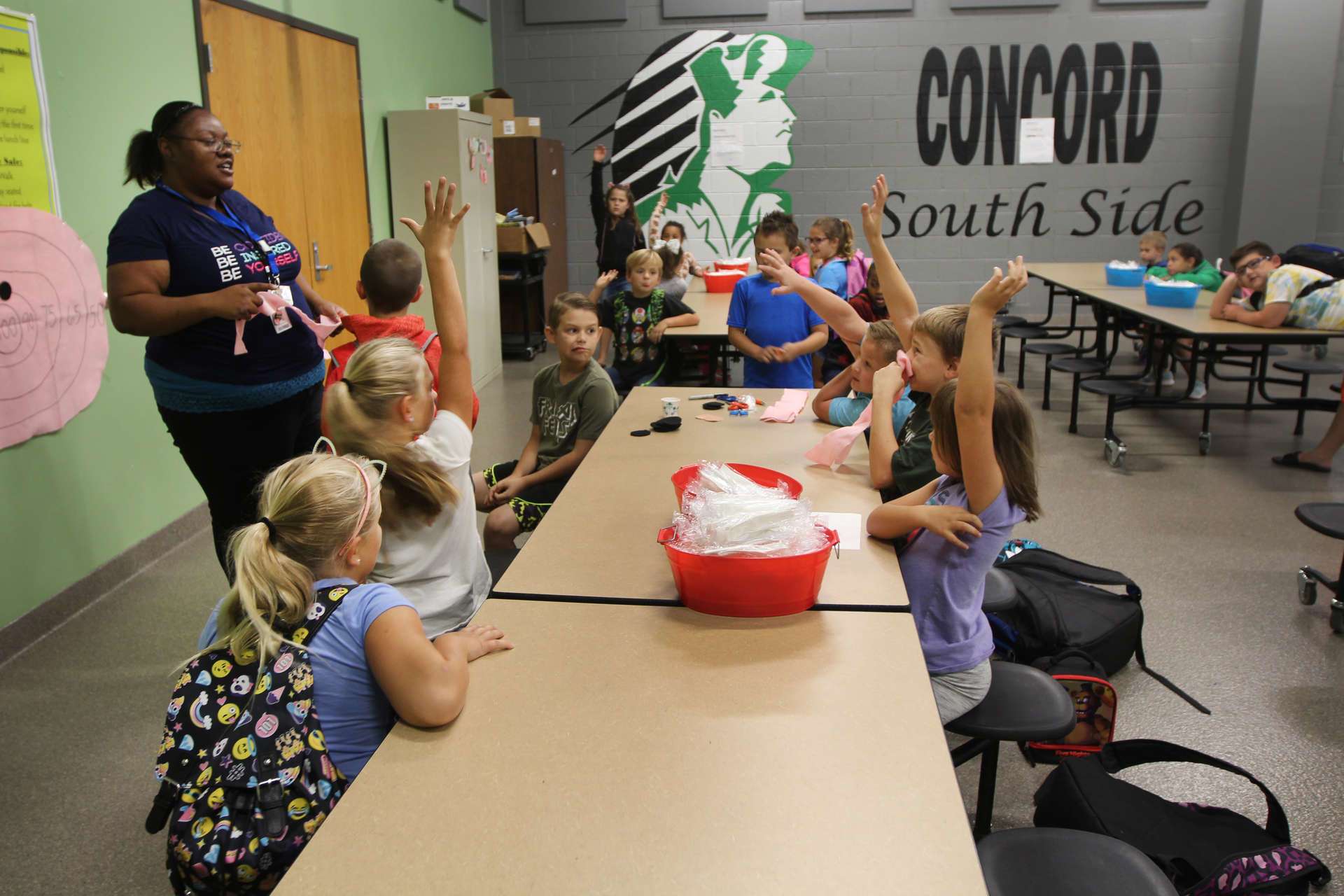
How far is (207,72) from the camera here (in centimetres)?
406

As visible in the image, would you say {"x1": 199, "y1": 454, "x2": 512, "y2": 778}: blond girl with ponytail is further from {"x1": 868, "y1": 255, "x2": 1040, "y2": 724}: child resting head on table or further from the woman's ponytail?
the woman's ponytail

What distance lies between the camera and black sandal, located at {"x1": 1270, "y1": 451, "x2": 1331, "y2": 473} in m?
4.74

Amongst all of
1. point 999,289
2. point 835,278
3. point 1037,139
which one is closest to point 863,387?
point 999,289

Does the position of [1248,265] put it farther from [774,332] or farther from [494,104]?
[494,104]

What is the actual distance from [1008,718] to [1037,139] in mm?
7932

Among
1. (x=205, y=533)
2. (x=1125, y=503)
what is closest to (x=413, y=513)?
(x=205, y=533)

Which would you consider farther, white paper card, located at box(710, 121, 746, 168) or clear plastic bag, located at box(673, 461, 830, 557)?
white paper card, located at box(710, 121, 746, 168)

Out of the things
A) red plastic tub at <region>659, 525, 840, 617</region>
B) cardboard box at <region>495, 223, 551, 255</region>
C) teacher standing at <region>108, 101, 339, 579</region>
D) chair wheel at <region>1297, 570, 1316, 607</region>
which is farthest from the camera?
cardboard box at <region>495, 223, 551, 255</region>

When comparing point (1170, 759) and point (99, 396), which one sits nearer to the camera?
point (1170, 759)

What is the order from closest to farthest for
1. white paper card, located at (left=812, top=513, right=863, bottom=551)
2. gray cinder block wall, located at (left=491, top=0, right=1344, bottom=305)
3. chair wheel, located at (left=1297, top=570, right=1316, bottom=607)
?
white paper card, located at (left=812, top=513, right=863, bottom=551) → chair wheel, located at (left=1297, top=570, right=1316, bottom=607) → gray cinder block wall, located at (left=491, top=0, right=1344, bottom=305)

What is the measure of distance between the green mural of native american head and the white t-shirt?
726cm

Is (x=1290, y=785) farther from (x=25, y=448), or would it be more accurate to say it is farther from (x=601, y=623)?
(x=25, y=448)

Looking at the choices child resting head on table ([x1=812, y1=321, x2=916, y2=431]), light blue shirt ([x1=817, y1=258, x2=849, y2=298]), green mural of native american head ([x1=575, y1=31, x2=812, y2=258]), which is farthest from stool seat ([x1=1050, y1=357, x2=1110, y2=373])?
green mural of native american head ([x1=575, y1=31, x2=812, y2=258])

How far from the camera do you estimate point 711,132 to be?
8.84m
